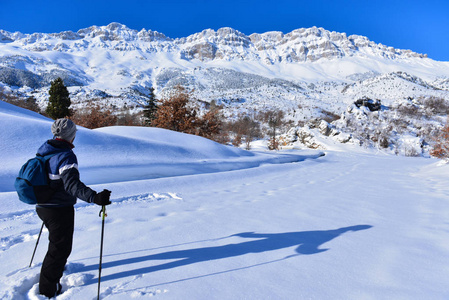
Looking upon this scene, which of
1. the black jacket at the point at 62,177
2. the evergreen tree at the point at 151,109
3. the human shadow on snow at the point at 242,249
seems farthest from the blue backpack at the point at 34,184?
the evergreen tree at the point at 151,109

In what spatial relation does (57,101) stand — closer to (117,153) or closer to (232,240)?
(117,153)

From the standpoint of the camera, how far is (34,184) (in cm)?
194

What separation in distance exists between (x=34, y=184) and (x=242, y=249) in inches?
88.4

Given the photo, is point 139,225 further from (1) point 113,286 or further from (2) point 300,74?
(2) point 300,74

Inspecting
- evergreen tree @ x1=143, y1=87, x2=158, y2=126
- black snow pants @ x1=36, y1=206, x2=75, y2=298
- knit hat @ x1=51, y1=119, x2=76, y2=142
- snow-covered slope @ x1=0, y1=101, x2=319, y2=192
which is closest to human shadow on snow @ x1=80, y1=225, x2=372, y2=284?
black snow pants @ x1=36, y1=206, x2=75, y2=298

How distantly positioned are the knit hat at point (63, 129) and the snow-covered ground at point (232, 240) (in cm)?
131

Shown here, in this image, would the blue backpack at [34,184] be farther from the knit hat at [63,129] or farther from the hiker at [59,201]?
the knit hat at [63,129]

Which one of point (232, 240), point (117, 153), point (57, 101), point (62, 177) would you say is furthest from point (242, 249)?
point (57, 101)

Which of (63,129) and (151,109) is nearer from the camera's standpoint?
(63,129)

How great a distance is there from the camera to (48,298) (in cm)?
192

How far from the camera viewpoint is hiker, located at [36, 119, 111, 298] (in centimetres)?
194

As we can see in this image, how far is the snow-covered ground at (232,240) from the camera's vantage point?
2092mm

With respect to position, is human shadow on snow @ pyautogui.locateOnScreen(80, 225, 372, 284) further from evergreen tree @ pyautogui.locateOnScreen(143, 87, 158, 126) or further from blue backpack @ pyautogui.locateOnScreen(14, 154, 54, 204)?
evergreen tree @ pyautogui.locateOnScreen(143, 87, 158, 126)

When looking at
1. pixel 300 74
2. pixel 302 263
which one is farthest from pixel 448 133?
pixel 300 74
